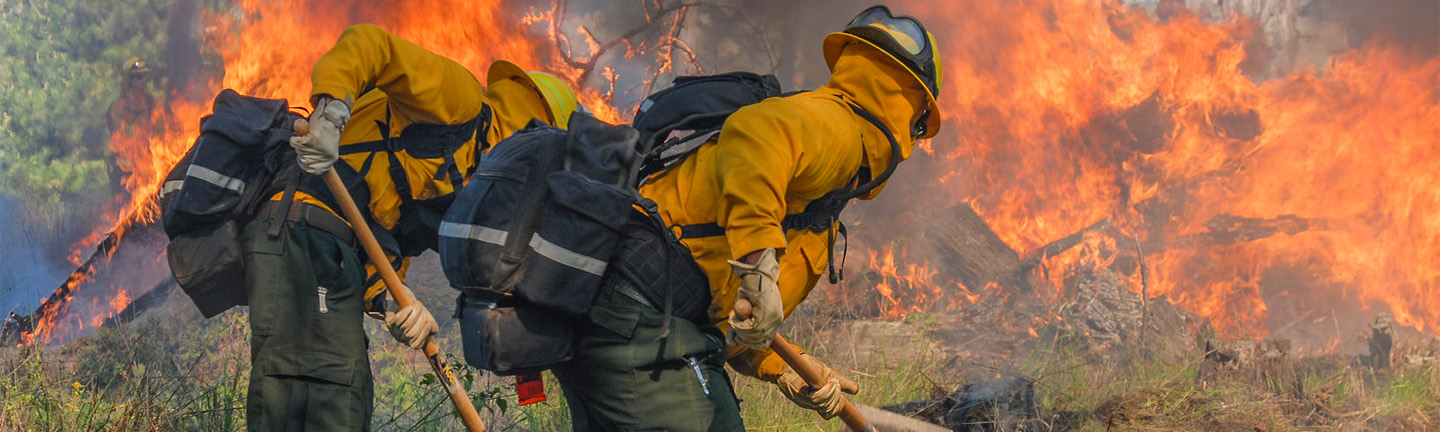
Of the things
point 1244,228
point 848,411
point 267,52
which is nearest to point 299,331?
point 848,411

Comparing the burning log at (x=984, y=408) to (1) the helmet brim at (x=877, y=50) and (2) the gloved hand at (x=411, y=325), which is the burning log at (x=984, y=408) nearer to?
(1) the helmet brim at (x=877, y=50)

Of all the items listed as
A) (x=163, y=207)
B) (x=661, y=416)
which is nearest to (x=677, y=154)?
(x=661, y=416)

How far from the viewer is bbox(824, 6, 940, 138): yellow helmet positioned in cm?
304

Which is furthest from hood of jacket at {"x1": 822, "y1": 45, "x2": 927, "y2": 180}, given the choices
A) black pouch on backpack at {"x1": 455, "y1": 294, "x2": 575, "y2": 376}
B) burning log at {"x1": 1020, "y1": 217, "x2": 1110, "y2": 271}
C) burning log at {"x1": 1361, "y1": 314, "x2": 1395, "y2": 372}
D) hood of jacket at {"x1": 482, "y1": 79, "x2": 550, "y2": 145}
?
burning log at {"x1": 1361, "y1": 314, "x2": 1395, "y2": 372}

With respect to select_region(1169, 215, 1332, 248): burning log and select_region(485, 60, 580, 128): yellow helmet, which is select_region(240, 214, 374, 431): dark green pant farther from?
select_region(1169, 215, 1332, 248): burning log

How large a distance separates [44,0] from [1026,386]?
746 centimetres

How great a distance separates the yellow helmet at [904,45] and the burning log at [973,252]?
5.38m

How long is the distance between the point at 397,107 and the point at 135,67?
523 centimetres

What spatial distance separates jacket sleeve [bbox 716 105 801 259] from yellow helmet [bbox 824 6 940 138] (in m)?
0.50

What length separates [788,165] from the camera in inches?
105

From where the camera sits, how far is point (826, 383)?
3.55 m

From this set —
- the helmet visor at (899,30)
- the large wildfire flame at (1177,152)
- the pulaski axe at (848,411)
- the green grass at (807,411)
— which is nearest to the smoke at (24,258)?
the large wildfire flame at (1177,152)

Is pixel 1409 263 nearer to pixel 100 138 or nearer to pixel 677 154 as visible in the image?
pixel 677 154

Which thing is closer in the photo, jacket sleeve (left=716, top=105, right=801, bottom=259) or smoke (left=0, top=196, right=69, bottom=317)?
jacket sleeve (left=716, top=105, right=801, bottom=259)
